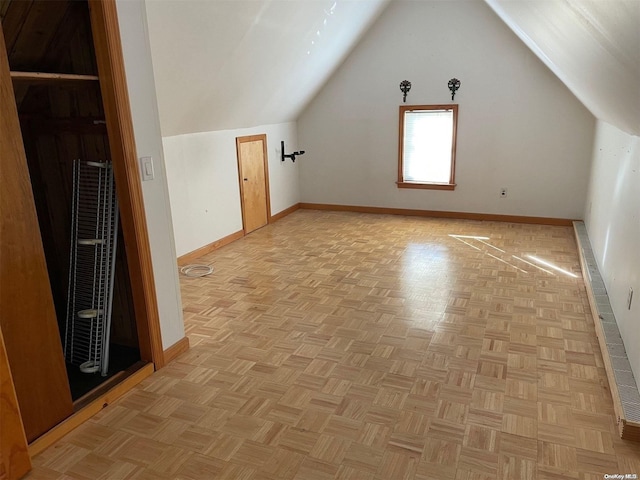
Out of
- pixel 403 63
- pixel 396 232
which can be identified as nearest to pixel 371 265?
pixel 396 232

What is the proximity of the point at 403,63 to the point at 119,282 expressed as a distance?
4.39 meters

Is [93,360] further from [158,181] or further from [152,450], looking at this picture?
[158,181]

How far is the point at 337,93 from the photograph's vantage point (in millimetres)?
6078

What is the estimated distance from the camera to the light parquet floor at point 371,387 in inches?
73.4

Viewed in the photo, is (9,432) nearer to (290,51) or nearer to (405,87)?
(290,51)

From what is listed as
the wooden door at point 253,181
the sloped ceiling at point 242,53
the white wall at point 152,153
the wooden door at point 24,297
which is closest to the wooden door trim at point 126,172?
the white wall at point 152,153

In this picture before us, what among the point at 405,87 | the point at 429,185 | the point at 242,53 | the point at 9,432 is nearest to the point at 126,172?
the point at 9,432

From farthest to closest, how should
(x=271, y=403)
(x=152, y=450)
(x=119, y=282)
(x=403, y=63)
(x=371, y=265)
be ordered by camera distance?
(x=403, y=63)
(x=371, y=265)
(x=119, y=282)
(x=271, y=403)
(x=152, y=450)

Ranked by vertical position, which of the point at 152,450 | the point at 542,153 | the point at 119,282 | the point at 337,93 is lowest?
the point at 152,450

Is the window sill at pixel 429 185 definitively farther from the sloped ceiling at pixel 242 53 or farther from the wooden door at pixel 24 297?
the wooden door at pixel 24 297

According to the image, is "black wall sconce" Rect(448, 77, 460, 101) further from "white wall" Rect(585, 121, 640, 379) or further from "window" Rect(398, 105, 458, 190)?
"white wall" Rect(585, 121, 640, 379)

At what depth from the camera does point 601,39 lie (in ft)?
5.72

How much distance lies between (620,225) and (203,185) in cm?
347

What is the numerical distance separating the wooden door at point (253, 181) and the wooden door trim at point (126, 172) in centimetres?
288
